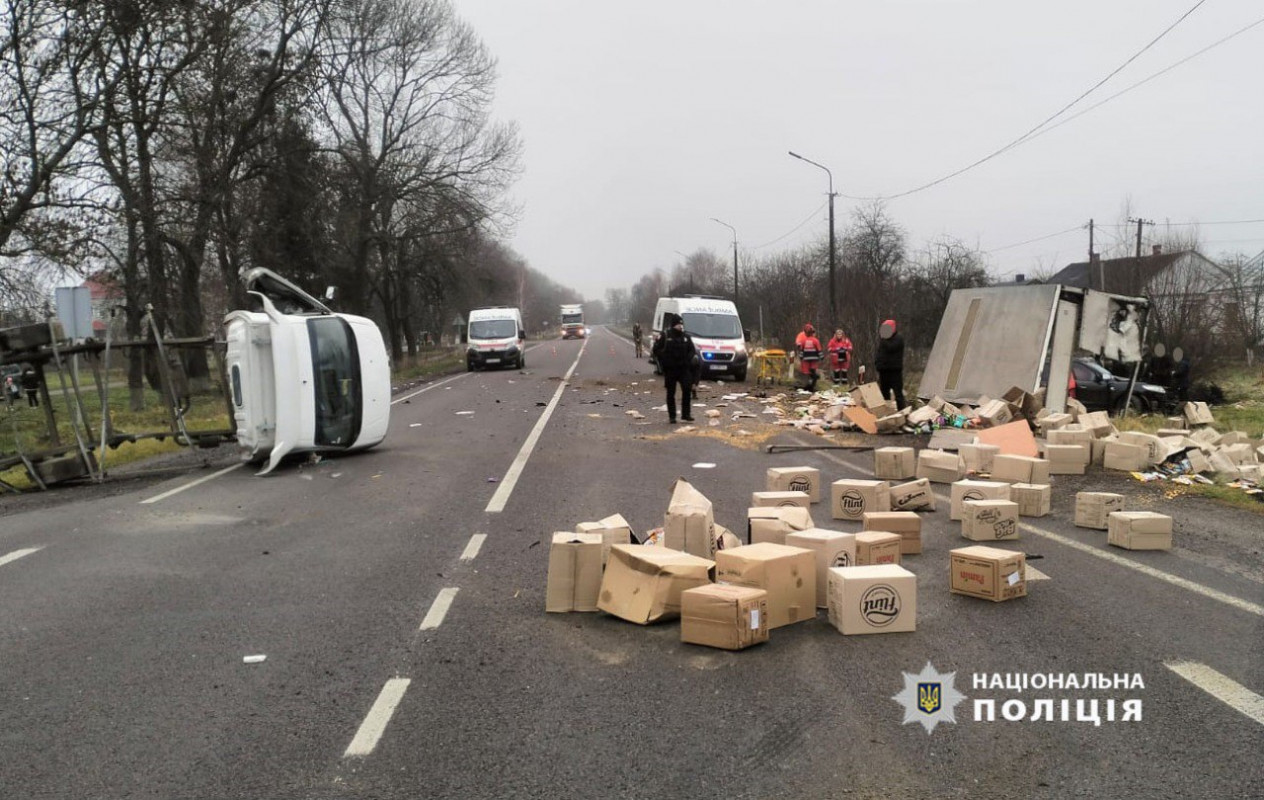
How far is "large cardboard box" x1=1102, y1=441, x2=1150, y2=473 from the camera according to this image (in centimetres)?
1037

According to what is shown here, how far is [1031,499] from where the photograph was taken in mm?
8086

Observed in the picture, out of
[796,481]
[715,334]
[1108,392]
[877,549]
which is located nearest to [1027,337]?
[1108,392]

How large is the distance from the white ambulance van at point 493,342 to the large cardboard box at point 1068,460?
27.1m

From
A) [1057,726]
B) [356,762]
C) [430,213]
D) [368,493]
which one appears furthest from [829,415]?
[430,213]

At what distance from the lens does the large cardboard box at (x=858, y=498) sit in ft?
25.3

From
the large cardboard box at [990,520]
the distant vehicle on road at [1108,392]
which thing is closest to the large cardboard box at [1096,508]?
the large cardboard box at [990,520]

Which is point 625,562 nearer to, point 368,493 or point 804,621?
point 804,621

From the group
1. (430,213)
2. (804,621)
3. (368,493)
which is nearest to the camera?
(804,621)

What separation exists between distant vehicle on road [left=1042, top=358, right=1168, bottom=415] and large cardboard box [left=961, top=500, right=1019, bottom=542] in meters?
13.4

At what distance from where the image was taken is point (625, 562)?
5457 mm

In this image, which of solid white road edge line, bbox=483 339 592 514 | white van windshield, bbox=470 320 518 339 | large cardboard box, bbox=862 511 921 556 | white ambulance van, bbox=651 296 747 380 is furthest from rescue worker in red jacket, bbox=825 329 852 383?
white van windshield, bbox=470 320 518 339

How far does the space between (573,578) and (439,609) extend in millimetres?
874

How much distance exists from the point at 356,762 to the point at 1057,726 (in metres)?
2.97

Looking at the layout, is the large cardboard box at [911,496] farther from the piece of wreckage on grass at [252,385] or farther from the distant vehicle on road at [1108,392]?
the distant vehicle on road at [1108,392]
